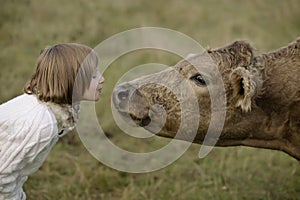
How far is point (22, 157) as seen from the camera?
327 centimetres

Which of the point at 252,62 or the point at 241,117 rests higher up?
the point at 252,62

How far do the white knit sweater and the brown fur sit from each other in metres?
0.71

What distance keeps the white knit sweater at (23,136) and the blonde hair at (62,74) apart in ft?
0.21

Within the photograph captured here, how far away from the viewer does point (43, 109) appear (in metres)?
3.35

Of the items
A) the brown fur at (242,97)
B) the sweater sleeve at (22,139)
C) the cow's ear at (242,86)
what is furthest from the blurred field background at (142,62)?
the sweater sleeve at (22,139)

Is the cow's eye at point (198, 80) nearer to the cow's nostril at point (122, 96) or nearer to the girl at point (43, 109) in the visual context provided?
the cow's nostril at point (122, 96)

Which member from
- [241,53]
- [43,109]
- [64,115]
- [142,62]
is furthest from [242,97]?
[142,62]

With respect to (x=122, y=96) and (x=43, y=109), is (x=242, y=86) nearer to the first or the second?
(x=122, y=96)

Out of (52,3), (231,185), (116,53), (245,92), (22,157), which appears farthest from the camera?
(52,3)

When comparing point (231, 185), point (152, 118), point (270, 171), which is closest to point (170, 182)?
point (231, 185)

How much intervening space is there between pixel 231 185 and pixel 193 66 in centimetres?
177

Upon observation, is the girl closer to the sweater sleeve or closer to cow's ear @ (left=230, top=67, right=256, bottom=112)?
the sweater sleeve

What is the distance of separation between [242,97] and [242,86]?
8 centimetres

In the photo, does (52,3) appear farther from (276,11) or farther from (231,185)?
(231,185)
